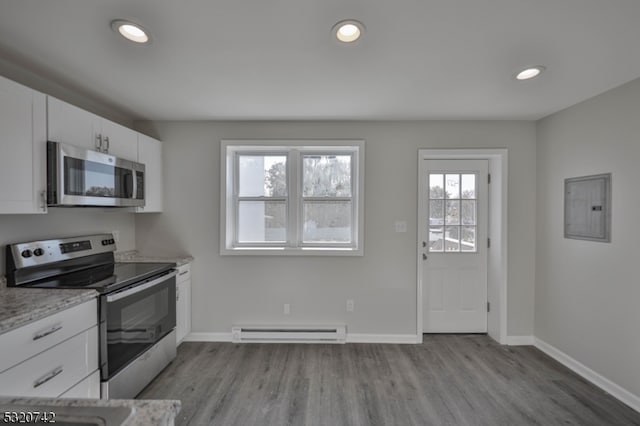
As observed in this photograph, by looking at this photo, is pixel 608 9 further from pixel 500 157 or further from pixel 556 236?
pixel 556 236

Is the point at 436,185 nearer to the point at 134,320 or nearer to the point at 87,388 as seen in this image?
the point at 134,320

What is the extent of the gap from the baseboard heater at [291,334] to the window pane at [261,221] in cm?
97

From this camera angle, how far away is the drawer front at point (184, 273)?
9.06 ft

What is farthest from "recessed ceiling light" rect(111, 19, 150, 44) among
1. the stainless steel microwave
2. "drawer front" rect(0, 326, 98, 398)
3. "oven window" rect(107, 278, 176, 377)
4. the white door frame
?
the white door frame

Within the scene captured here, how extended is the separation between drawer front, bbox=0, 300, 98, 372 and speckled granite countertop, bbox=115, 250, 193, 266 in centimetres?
97

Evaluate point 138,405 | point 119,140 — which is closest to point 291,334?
point 138,405

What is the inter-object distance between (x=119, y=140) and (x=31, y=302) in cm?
146

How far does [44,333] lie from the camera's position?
145cm

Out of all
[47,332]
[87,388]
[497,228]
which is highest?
[497,228]

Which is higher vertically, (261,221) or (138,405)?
(261,221)

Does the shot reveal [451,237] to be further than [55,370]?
Yes

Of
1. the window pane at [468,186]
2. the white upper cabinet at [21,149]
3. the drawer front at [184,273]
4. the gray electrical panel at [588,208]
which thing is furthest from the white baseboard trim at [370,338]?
the white upper cabinet at [21,149]

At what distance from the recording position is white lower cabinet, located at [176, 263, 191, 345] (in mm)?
2740

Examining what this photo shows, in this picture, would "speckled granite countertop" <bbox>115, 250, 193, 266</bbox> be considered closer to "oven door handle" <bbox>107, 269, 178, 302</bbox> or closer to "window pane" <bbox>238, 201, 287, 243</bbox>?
"oven door handle" <bbox>107, 269, 178, 302</bbox>
